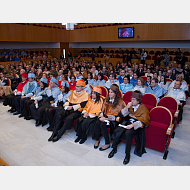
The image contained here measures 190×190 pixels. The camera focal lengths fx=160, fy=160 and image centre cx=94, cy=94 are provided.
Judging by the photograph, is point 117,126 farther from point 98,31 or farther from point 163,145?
point 98,31

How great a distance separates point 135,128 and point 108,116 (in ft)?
2.37

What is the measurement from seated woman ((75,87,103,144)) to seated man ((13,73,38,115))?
258cm

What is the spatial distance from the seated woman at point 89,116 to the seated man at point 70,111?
0.74 feet

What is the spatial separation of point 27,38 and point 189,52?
48.1 ft

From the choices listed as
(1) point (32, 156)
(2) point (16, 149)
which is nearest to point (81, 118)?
(1) point (32, 156)

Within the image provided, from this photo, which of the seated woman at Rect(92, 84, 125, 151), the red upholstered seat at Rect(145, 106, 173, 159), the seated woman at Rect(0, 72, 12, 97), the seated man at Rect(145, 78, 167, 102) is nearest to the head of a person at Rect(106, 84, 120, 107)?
the seated woman at Rect(92, 84, 125, 151)

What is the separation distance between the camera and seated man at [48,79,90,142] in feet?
14.0

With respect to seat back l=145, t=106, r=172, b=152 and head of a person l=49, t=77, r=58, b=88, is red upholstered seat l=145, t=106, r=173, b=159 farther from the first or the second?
head of a person l=49, t=77, r=58, b=88

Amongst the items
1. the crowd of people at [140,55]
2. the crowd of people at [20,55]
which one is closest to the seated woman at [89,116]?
the crowd of people at [140,55]

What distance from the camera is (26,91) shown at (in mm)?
5828

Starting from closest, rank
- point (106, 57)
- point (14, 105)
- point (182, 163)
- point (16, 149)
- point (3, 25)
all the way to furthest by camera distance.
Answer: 1. point (182, 163)
2. point (16, 149)
3. point (14, 105)
4. point (3, 25)
5. point (106, 57)

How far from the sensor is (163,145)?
3.51m

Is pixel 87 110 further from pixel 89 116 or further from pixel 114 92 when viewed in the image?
pixel 114 92

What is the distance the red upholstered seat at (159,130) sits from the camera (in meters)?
3.43
